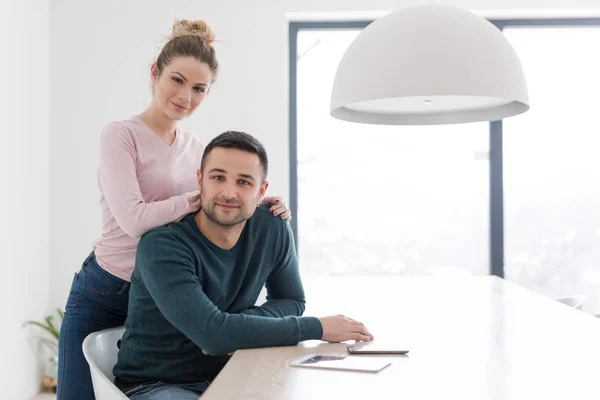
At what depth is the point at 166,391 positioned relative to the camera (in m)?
1.63

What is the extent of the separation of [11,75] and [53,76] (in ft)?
1.81

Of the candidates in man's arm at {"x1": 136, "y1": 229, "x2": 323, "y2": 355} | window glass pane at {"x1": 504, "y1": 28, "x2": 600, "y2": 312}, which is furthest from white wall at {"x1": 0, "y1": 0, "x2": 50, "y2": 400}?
window glass pane at {"x1": 504, "y1": 28, "x2": 600, "y2": 312}

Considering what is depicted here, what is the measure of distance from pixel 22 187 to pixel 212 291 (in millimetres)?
2460

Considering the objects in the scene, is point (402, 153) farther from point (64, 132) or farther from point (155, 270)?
point (155, 270)

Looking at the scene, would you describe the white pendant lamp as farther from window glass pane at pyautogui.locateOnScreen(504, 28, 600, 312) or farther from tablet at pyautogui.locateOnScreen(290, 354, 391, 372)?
window glass pane at pyautogui.locateOnScreen(504, 28, 600, 312)

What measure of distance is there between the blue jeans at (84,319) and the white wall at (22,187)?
1789 mm

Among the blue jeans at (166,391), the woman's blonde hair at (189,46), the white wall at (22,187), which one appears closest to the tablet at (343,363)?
the blue jeans at (166,391)

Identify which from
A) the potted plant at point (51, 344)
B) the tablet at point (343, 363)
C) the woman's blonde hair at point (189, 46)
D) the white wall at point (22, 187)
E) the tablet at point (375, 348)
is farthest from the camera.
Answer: the potted plant at point (51, 344)

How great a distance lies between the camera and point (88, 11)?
4168mm

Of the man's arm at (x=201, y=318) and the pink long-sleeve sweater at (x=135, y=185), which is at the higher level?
the pink long-sleeve sweater at (x=135, y=185)

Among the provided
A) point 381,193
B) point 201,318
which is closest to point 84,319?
point 201,318

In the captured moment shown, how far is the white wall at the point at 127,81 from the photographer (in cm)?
416

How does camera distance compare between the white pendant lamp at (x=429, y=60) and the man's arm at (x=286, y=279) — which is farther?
the man's arm at (x=286, y=279)

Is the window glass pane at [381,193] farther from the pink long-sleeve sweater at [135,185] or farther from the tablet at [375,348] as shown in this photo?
the tablet at [375,348]
